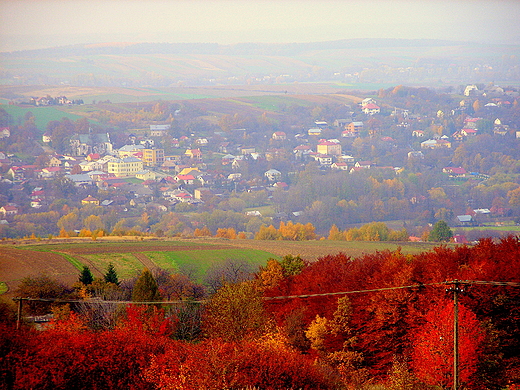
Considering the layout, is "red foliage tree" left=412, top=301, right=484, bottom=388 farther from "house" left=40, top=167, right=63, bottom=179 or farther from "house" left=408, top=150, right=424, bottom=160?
"house" left=408, top=150, right=424, bottom=160

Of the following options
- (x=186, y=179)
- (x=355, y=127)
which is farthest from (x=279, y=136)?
(x=186, y=179)

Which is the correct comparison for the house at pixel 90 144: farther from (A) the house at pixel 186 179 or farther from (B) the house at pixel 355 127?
(B) the house at pixel 355 127

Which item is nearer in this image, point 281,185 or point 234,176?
point 281,185

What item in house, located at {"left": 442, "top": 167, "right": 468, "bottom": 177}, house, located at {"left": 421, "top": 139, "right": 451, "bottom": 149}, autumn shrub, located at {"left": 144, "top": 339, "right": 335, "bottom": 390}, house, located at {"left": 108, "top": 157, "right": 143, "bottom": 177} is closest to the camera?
autumn shrub, located at {"left": 144, "top": 339, "right": 335, "bottom": 390}

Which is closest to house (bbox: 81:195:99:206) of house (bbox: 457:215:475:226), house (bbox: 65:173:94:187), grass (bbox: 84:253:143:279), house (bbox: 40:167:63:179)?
house (bbox: 65:173:94:187)

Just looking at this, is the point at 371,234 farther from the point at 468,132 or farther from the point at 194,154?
the point at 468,132

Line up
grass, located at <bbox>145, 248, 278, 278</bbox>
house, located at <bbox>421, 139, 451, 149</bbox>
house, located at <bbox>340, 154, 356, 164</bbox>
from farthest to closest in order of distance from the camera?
house, located at <bbox>421, 139, 451, 149</bbox>
house, located at <bbox>340, 154, 356, 164</bbox>
grass, located at <bbox>145, 248, 278, 278</bbox>

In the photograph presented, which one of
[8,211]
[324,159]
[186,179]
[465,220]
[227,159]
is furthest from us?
[324,159]
